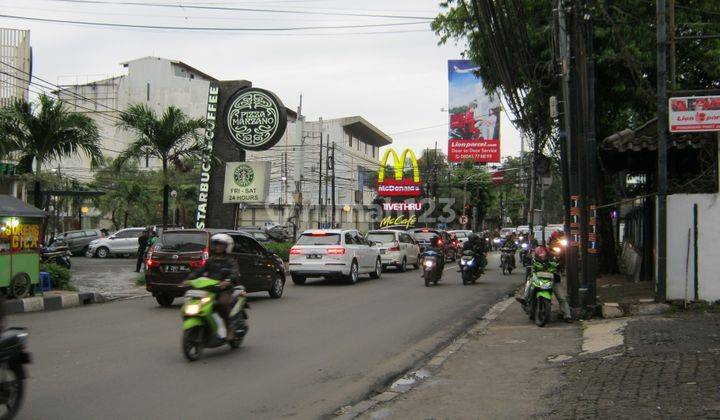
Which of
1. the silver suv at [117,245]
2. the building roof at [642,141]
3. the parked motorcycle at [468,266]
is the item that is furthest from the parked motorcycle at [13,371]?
the silver suv at [117,245]

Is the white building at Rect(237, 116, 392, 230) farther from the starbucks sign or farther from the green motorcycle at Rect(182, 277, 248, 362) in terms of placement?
the green motorcycle at Rect(182, 277, 248, 362)

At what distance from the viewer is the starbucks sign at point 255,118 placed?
27719 mm

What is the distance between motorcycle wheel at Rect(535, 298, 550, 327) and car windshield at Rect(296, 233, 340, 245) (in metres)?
9.65

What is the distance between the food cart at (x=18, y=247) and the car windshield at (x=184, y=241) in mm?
2921

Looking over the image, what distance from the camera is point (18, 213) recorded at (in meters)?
15.1

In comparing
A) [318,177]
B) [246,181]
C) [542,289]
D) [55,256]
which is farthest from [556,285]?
[318,177]

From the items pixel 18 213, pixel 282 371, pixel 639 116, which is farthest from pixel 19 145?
pixel 639 116

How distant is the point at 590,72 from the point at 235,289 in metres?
7.94

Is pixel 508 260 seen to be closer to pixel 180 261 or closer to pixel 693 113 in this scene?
pixel 180 261

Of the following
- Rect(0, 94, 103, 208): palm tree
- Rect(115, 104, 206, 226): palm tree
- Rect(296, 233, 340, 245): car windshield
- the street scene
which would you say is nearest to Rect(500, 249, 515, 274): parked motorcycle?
the street scene

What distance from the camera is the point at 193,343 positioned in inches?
349

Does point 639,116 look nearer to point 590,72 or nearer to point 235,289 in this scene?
point 590,72

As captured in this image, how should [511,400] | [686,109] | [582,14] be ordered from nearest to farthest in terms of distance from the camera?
[511,400], [686,109], [582,14]

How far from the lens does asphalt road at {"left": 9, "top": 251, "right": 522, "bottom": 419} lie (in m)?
6.81
